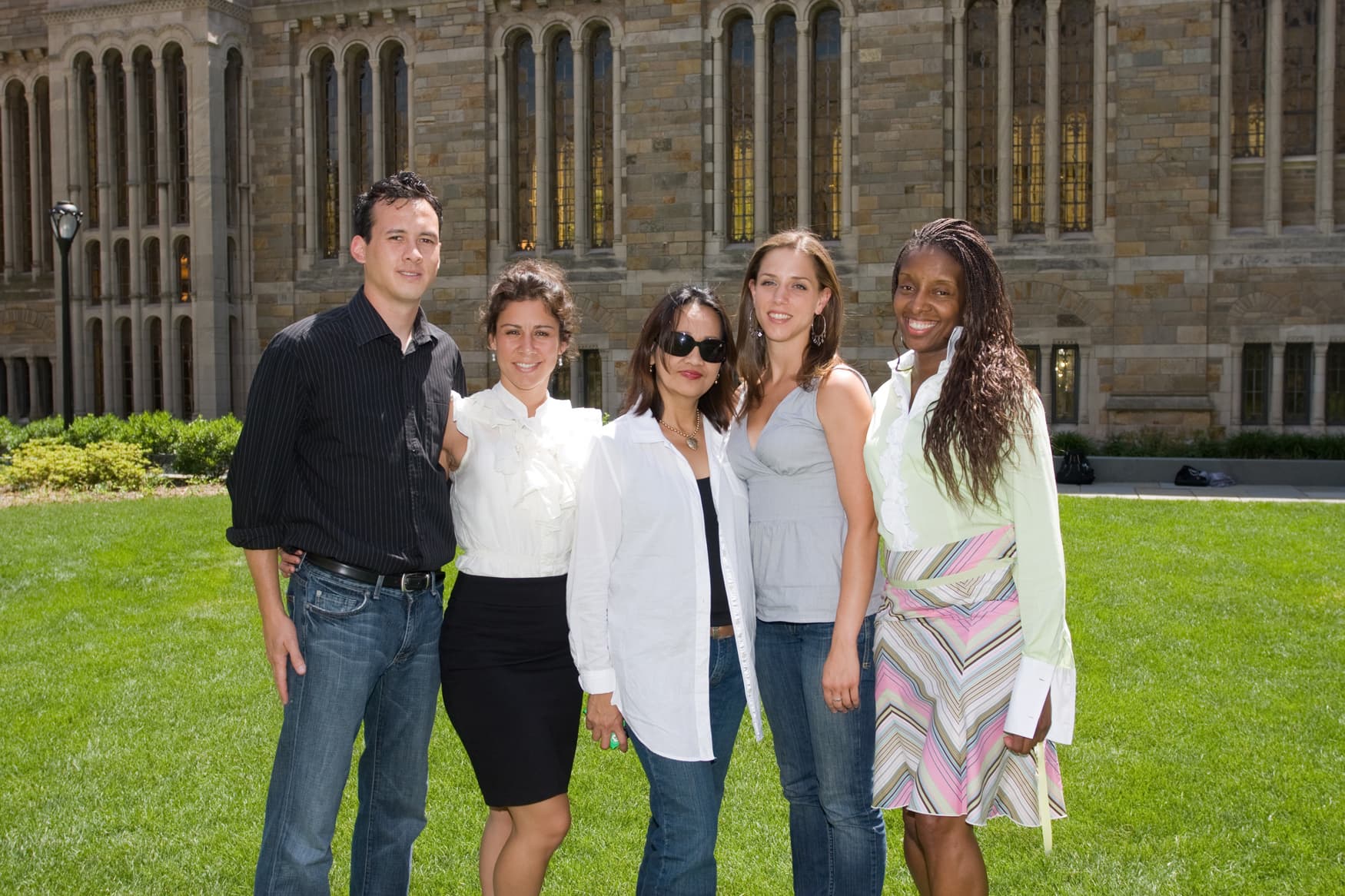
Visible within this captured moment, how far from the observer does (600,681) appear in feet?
11.1

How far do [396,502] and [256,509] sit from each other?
1.38 ft

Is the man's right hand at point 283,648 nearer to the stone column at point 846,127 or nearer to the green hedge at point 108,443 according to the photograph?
the green hedge at point 108,443

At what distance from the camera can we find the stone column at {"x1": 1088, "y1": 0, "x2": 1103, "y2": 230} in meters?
19.5

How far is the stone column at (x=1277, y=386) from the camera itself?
1917cm

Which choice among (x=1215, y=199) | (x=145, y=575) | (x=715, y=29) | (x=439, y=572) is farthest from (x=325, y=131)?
(x=439, y=572)

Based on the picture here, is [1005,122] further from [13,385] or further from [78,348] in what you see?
[13,385]

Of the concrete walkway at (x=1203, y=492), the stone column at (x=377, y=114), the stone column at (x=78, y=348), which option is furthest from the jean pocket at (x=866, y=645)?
the stone column at (x=78, y=348)

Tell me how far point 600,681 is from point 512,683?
1.17 feet

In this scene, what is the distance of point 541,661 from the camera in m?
3.61

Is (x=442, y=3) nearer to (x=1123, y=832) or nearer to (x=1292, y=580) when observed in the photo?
(x=1292, y=580)

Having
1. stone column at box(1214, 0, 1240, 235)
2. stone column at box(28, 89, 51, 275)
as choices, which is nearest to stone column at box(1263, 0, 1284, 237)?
stone column at box(1214, 0, 1240, 235)

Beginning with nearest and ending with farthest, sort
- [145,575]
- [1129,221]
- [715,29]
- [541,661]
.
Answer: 1. [541,661]
2. [145,575]
3. [1129,221]
4. [715,29]

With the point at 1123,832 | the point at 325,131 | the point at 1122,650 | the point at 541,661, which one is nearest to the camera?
the point at 541,661

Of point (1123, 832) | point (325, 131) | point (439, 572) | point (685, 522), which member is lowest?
point (1123, 832)
